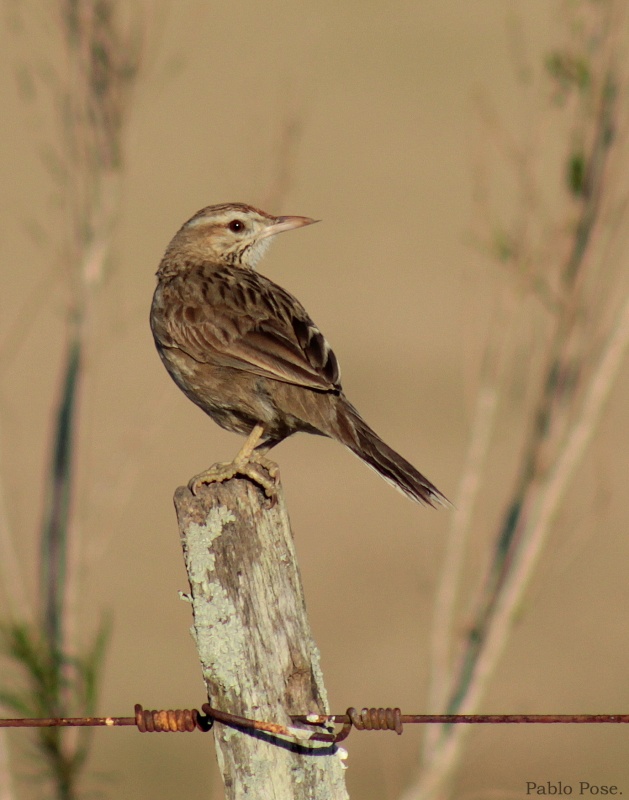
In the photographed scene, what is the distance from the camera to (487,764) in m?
8.62

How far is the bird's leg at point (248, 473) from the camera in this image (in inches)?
143

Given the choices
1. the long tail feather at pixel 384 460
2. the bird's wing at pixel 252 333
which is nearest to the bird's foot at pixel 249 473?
the long tail feather at pixel 384 460

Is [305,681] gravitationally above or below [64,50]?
below

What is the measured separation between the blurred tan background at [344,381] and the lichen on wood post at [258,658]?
86.7 inches

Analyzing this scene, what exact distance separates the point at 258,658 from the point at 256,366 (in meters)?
1.88

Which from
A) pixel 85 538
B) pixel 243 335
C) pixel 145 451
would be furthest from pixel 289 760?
pixel 145 451

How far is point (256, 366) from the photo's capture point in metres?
5.00

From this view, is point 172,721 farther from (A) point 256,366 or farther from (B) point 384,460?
(A) point 256,366

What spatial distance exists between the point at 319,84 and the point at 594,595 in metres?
15.5

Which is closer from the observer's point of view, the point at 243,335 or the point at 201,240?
the point at 243,335

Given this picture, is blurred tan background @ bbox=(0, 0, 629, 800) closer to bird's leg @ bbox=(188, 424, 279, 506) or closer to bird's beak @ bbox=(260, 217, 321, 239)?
bird's beak @ bbox=(260, 217, 321, 239)

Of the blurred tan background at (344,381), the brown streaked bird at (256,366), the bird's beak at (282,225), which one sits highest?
the blurred tan background at (344,381)

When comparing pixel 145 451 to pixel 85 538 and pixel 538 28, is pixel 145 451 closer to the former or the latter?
pixel 85 538

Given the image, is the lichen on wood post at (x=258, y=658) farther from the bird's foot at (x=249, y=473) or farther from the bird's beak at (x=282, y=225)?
the bird's beak at (x=282, y=225)
